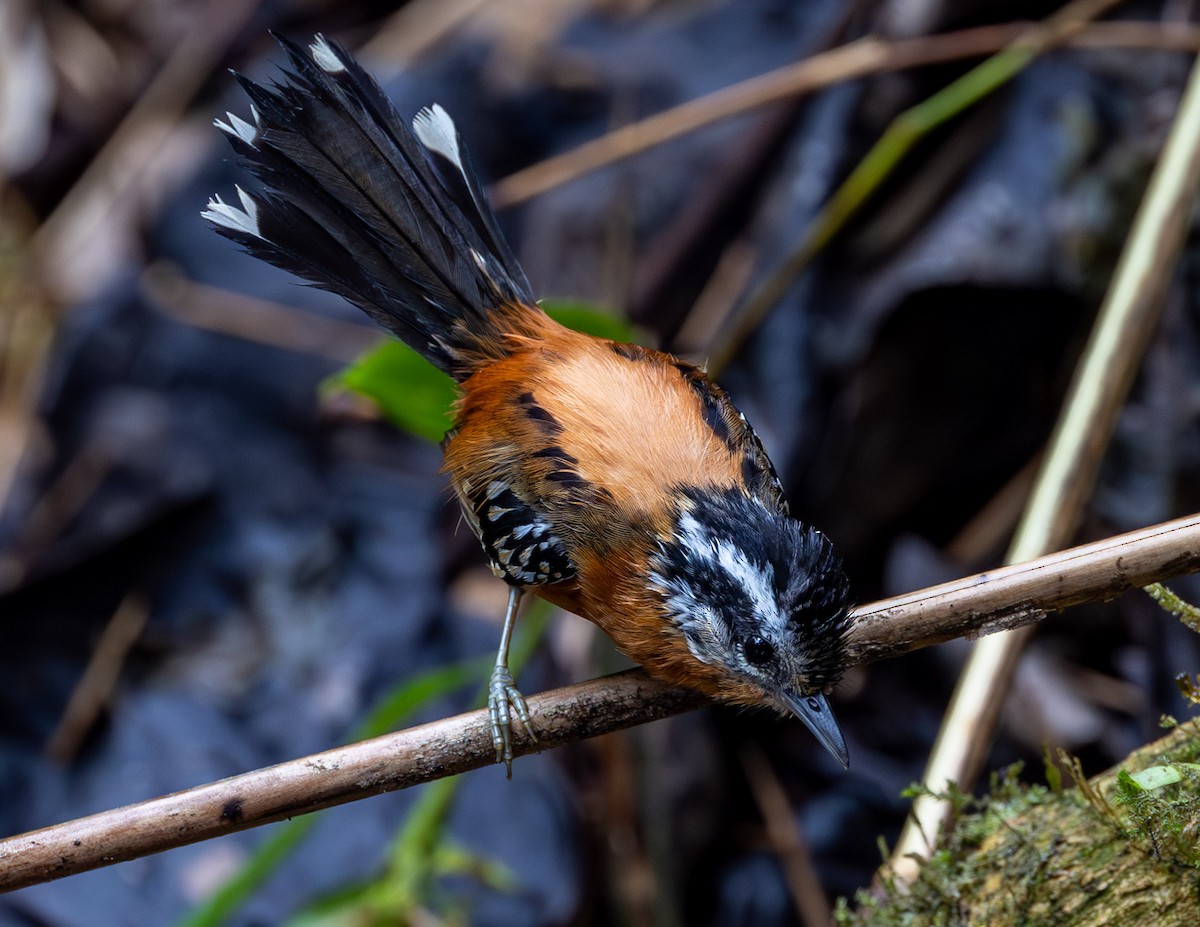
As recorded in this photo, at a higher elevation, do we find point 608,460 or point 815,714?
point 608,460

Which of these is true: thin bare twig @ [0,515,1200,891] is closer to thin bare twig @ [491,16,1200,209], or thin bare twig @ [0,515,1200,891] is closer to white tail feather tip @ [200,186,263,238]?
white tail feather tip @ [200,186,263,238]

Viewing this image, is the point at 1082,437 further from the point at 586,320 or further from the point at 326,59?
the point at 326,59

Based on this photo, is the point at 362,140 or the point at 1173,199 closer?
the point at 362,140

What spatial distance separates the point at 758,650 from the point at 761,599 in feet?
0.33

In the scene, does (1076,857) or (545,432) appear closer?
(1076,857)

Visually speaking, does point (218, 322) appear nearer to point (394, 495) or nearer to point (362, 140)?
point (394, 495)

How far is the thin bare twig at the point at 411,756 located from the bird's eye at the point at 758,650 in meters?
0.26

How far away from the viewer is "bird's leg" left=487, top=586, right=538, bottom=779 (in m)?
2.20

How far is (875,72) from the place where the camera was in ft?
14.2

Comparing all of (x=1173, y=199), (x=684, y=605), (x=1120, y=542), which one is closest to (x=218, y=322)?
(x=684, y=605)

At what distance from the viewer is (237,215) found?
2.89 meters

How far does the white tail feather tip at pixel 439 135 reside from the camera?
3174 millimetres

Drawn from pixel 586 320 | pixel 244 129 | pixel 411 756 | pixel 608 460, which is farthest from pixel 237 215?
pixel 411 756

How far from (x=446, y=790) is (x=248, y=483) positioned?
5.65 ft
